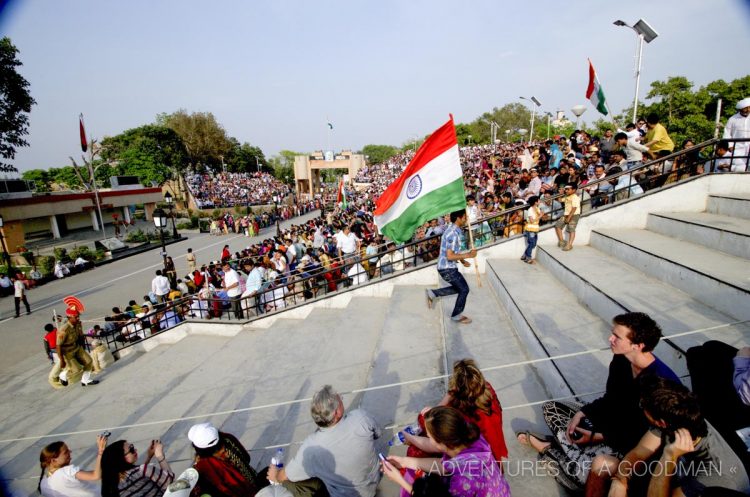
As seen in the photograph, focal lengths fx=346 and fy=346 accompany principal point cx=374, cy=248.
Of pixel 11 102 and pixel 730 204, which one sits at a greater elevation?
pixel 11 102

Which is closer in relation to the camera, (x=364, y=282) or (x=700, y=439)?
(x=700, y=439)

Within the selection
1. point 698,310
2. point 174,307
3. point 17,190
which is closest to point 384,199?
point 698,310

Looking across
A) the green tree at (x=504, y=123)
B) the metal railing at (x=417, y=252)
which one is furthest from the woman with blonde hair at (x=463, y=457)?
the green tree at (x=504, y=123)

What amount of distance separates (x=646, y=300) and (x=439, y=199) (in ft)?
9.84

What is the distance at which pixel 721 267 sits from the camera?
4.46m

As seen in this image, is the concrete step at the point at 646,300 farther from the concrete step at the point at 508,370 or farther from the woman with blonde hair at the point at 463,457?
the woman with blonde hair at the point at 463,457

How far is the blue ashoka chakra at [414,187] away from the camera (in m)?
5.44

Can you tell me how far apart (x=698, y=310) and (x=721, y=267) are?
907 mm

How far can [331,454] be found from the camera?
8.31ft

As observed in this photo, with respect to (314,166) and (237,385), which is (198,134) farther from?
(237,385)

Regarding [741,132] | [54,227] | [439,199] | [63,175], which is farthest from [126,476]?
[63,175]

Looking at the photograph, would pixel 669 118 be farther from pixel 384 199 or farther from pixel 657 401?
pixel 657 401

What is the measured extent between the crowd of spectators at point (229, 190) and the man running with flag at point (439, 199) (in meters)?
39.4

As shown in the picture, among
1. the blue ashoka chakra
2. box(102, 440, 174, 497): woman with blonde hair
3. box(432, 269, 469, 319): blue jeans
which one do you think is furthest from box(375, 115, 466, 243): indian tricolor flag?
box(102, 440, 174, 497): woman with blonde hair
